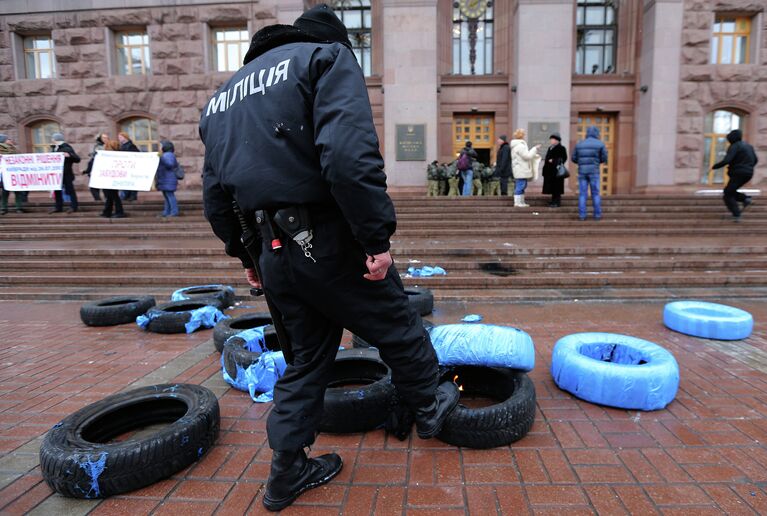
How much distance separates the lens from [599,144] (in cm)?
982

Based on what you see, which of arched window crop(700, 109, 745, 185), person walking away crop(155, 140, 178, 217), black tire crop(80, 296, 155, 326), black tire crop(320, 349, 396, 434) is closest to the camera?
black tire crop(320, 349, 396, 434)

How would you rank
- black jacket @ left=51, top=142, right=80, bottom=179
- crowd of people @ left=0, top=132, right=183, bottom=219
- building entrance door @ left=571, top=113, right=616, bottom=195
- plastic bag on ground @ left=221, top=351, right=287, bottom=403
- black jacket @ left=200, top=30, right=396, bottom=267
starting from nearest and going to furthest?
black jacket @ left=200, top=30, right=396, bottom=267 → plastic bag on ground @ left=221, top=351, right=287, bottom=403 → crowd of people @ left=0, top=132, right=183, bottom=219 → black jacket @ left=51, top=142, right=80, bottom=179 → building entrance door @ left=571, top=113, right=616, bottom=195

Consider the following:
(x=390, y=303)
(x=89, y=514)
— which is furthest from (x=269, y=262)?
(x=89, y=514)

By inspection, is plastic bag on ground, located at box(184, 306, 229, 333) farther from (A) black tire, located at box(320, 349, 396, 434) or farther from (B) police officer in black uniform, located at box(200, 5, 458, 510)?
(B) police officer in black uniform, located at box(200, 5, 458, 510)

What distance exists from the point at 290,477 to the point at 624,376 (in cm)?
220

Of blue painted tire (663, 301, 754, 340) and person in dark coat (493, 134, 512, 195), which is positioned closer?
blue painted tire (663, 301, 754, 340)

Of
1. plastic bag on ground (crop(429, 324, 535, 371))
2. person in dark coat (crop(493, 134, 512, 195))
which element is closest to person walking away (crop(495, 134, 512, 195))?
person in dark coat (crop(493, 134, 512, 195))

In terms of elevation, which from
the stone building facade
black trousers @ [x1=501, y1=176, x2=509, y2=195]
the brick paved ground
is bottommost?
the brick paved ground

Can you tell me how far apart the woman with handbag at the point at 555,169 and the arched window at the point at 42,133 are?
Answer: 57.5 feet

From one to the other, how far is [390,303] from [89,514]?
1.69 meters

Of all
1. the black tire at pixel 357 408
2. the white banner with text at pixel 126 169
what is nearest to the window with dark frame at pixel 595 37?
the white banner with text at pixel 126 169

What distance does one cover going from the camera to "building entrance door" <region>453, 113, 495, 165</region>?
1812 cm

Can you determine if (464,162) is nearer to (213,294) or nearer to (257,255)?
(213,294)

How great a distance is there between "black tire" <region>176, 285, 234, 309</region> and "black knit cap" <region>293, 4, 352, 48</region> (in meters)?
4.22
